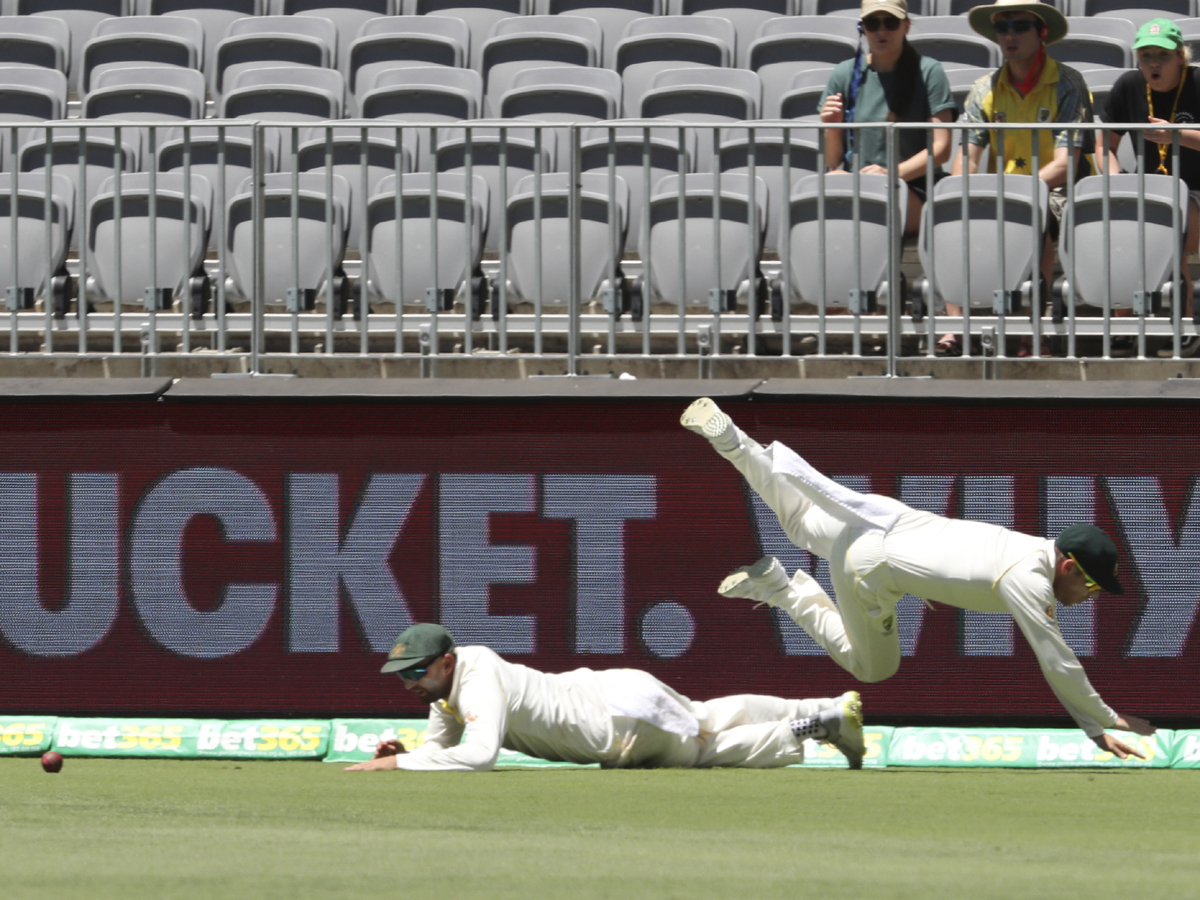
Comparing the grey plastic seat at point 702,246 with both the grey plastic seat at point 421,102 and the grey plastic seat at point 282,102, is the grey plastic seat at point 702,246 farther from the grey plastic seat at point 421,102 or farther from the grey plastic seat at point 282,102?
the grey plastic seat at point 282,102

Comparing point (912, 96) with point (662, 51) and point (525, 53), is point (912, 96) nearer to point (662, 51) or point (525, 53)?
point (662, 51)

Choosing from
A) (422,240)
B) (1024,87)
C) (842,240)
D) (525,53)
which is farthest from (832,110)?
(525,53)

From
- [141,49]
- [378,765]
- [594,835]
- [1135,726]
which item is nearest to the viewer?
[594,835]

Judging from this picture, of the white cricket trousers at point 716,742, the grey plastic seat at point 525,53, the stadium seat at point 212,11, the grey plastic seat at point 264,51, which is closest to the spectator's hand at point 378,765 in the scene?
the white cricket trousers at point 716,742

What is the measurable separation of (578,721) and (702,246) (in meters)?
2.64

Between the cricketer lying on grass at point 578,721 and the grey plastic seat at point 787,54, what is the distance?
5425 millimetres

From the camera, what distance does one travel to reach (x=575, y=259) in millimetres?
8953

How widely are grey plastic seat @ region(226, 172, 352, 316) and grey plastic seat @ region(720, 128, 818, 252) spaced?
1.99m

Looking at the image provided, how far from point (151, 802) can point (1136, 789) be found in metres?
3.46

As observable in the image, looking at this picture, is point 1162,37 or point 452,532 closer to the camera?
point 452,532

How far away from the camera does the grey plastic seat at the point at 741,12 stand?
1304cm

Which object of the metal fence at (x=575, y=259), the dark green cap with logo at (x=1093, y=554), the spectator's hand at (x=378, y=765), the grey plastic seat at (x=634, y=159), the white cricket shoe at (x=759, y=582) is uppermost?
the grey plastic seat at (x=634, y=159)

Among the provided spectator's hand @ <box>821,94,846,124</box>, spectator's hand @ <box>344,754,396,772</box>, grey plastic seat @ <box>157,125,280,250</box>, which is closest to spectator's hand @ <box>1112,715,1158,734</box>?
spectator's hand @ <box>344,754,396,772</box>

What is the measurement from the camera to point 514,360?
9.04 metres
